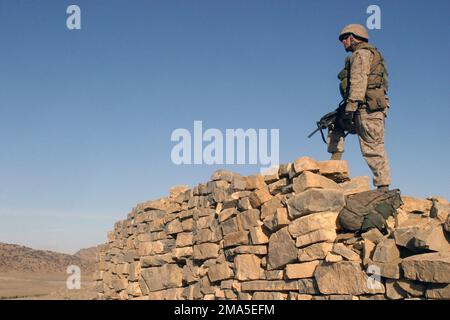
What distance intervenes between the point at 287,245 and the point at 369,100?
2.13 metres

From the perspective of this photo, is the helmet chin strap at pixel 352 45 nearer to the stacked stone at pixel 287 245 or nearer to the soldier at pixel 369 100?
the soldier at pixel 369 100

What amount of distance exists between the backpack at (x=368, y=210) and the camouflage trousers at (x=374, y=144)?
0.38 metres

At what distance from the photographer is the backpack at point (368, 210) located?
587cm

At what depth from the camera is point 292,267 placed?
6.20m

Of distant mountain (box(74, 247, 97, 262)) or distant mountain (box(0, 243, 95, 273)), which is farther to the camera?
distant mountain (box(74, 247, 97, 262))

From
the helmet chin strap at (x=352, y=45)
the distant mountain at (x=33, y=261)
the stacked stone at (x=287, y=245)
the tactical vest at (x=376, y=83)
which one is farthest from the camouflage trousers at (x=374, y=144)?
the distant mountain at (x=33, y=261)

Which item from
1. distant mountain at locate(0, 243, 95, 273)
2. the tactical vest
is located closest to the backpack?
the tactical vest

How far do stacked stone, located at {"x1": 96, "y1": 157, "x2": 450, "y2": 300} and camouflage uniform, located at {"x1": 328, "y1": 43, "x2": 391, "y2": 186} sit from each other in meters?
0.29

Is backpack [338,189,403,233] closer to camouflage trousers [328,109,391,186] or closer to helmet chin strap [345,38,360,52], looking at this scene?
camouflage trousers [328,109,391,186]

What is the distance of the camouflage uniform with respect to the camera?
6.48 metres
